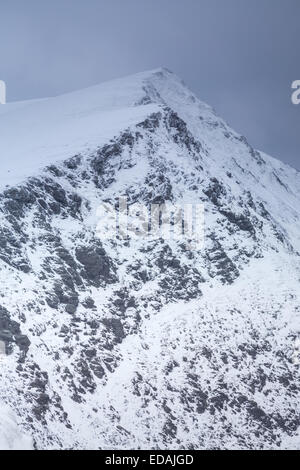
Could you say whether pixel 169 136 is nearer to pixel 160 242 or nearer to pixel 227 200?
pixel 227 200

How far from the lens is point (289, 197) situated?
13388 cm

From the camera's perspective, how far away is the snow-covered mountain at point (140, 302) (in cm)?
6606

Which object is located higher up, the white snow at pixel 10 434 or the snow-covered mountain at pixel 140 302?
the snow-covered mountain at pixel 140 302

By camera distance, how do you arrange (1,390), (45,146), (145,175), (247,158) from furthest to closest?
(247,158) → (45,146) → (145,175) → (1,390)

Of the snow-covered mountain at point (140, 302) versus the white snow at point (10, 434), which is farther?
the snow-covered mountain at point (140, 302)

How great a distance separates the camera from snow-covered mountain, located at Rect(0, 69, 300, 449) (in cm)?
6606

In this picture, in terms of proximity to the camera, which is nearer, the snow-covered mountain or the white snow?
the white snow

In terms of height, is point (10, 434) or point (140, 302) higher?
point (140, 302)

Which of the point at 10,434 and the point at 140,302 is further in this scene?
the point at 140,302

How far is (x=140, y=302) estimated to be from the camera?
8044cm

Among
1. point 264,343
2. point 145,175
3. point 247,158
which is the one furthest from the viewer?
point 247,158

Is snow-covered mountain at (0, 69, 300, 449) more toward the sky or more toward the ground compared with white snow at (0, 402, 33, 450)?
more toward the sky

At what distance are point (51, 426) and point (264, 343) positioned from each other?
28002 mm
